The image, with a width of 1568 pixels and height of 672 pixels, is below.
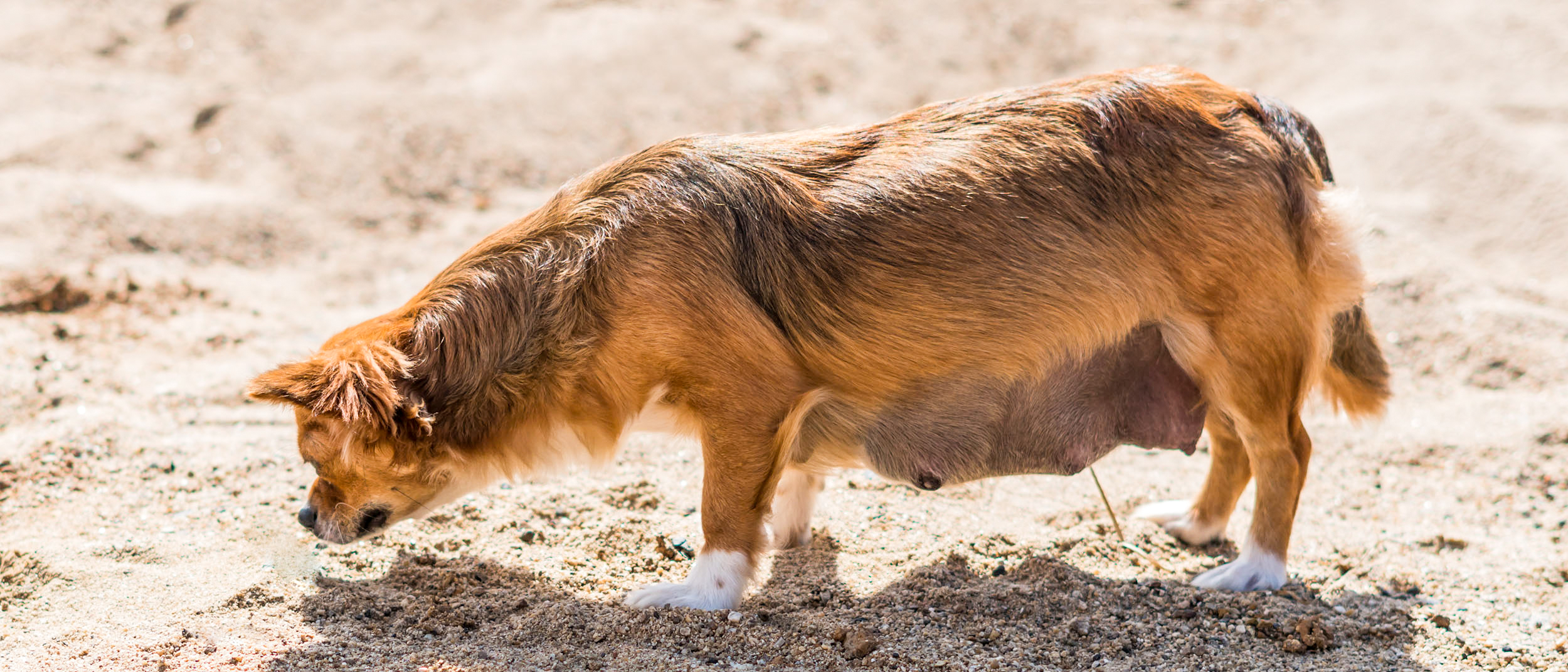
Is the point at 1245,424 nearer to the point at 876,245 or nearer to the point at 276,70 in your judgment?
the point at 876,245

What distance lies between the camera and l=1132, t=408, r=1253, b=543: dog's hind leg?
468 centimetres

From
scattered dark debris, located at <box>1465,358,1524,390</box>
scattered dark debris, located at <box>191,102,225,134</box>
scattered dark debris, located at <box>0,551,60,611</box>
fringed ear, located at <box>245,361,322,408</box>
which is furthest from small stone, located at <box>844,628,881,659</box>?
scattered dark debris, located at <box>191,102,225,134</box>

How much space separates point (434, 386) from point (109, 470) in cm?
191

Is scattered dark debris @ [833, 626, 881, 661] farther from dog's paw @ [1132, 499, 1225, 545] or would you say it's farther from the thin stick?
dog's paw @ [1132, 499, 1225, 545]

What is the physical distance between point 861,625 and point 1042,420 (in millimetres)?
976

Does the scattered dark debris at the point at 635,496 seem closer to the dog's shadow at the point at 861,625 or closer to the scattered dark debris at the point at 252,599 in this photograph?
the dog's shadow at the point at 861,625

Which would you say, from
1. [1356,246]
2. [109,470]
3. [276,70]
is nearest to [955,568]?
[1356,246]

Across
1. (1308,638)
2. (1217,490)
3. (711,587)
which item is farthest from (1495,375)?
(711,587)

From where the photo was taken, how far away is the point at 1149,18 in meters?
9.95

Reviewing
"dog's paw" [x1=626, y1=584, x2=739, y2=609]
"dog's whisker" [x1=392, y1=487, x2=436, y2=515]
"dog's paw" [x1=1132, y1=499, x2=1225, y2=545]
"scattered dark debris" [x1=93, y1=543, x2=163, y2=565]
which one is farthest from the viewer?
"dog's paw" [x1=1132, y1=499, x2=1225, y2=545]

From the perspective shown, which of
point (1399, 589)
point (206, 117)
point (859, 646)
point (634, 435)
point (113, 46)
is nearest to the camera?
→ point (859, 646)

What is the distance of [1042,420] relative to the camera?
168 inches

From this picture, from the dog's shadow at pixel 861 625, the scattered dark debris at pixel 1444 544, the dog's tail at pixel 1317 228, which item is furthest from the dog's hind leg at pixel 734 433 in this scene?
the scattered dark debris at pixel 1444 544

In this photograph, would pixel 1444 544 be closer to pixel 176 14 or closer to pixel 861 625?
pixel 861 625
